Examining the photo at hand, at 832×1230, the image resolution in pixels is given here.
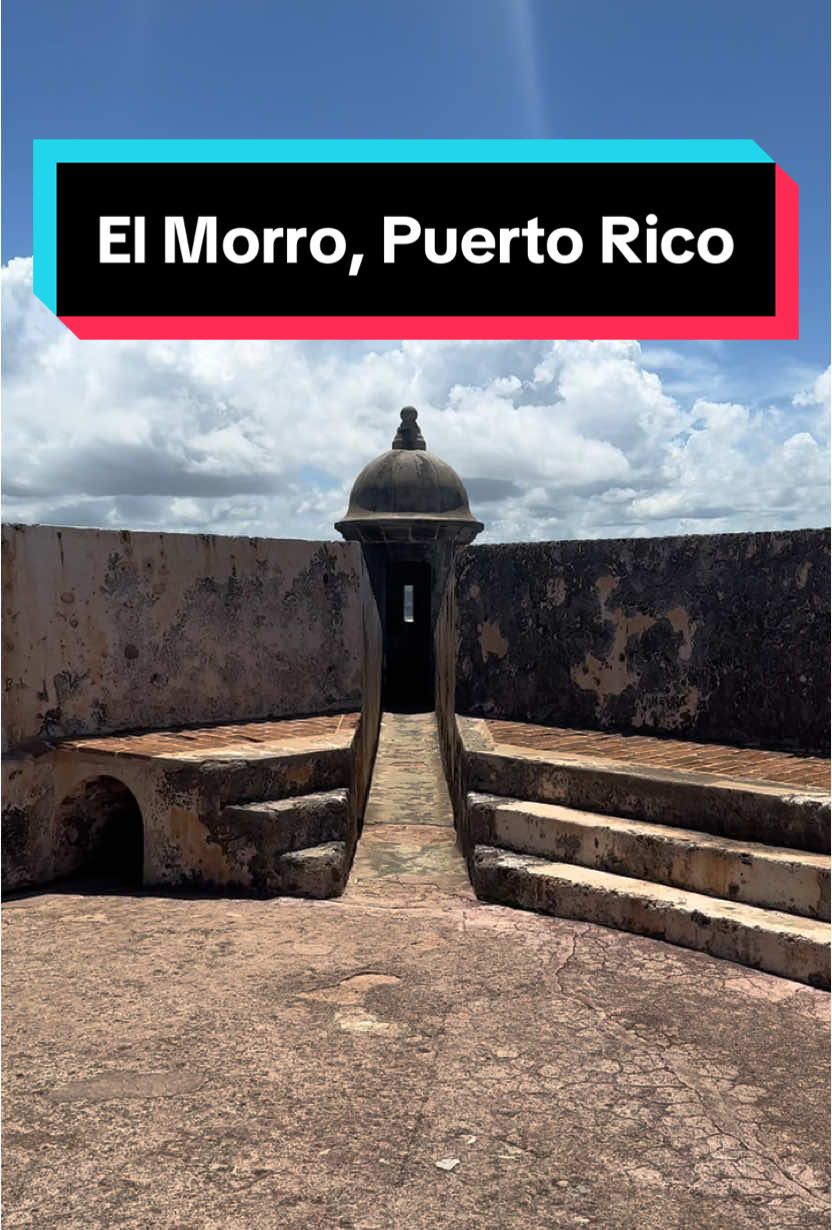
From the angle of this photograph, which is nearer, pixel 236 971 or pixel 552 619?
pixel 236 971

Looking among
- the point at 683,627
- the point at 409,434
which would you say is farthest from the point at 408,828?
the point at 409,434

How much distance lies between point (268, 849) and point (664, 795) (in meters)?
2.00

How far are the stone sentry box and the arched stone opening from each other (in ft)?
27.0

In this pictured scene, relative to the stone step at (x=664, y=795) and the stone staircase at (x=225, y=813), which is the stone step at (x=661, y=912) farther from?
the stone staircase at (x=225, y=813)

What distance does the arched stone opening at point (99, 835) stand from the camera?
518 cm

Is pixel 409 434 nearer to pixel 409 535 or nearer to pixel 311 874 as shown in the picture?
pixel 409 535

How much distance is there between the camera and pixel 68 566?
5.38 metres

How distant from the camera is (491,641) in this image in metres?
6.91

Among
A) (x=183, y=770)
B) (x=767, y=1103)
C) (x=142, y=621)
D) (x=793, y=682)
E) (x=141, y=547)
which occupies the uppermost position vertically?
(x=141, y=547)

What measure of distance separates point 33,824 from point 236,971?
195cm

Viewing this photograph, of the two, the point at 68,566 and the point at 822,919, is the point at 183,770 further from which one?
the point at 822,919

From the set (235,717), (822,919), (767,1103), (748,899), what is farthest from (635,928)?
(235,717)

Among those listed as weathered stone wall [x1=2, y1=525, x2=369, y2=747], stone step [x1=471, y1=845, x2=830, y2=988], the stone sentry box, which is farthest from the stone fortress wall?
the stone sentry box

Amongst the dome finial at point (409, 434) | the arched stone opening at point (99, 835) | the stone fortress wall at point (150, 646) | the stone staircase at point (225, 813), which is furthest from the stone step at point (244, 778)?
the dome finial at point (409, 434)
